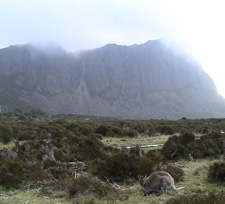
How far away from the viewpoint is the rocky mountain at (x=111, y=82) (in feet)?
432

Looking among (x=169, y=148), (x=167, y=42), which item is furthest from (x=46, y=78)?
(x=169, y=148)

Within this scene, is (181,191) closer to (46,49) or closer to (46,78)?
(46,78)

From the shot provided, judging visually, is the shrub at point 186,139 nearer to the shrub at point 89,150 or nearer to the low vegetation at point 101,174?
the low vegetation at point 101,174

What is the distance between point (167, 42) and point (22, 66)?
308 ft

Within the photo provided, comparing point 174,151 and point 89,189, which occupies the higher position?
point 89,189

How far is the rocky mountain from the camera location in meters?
132

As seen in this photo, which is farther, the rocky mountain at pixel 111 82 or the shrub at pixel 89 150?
the rocky mountain at pixel 111 82

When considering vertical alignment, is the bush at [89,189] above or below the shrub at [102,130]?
above

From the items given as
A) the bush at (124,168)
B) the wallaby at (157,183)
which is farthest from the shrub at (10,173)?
the wallaby at (157,183)

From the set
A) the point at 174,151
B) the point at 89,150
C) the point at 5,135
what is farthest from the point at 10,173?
the point at 5,135

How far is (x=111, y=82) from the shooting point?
162 m

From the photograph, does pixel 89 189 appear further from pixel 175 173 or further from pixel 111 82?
pixel 111 82

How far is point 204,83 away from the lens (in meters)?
164

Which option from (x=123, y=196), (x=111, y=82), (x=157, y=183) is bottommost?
(x=123, y=196)
